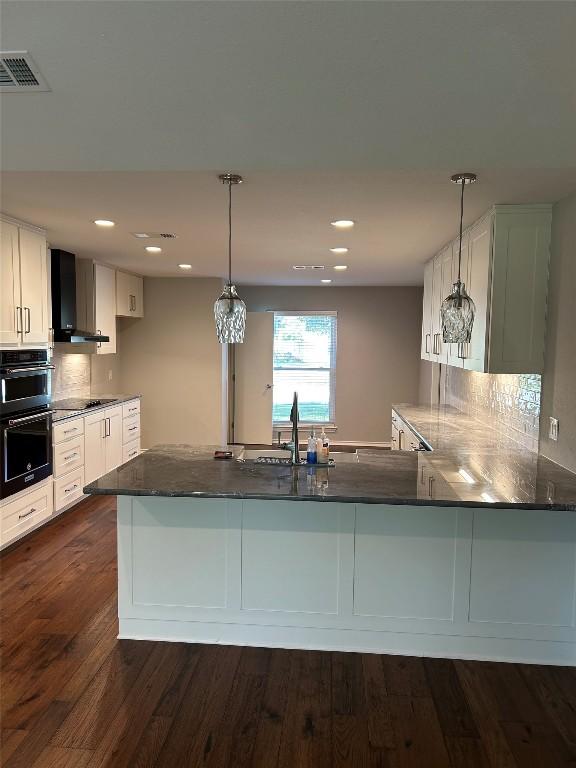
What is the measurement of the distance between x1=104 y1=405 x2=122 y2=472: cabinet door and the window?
2948 millimetres

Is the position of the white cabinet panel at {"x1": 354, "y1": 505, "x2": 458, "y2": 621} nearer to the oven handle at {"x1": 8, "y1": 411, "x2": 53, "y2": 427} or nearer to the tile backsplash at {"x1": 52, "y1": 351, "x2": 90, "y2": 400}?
the oven handle at {"x1": 8, "y1": 411, "x2": 53, "y2": 427}

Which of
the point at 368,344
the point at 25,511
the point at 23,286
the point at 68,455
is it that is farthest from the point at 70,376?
the point at 368,344

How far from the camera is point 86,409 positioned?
4.81 metres

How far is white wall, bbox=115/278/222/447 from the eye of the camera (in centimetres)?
676

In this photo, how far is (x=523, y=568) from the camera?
8.53 feet

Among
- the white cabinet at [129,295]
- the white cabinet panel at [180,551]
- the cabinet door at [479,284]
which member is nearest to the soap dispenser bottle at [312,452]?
the white cabinet panel at [180,551]

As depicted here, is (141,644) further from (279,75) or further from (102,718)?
(279,75)

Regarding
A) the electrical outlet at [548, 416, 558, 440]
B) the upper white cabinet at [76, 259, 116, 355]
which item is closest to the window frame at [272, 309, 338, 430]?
the upper white cabinet at [76, 259, 116, 355]

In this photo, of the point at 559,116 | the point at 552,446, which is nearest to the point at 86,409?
the point at 552,446

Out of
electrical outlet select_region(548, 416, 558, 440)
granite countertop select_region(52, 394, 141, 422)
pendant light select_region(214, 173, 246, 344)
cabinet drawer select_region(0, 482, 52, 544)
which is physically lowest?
cabinet drawer select_region(0, 482, 52, 544)

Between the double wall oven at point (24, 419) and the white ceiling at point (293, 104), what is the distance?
A: 3.95ft

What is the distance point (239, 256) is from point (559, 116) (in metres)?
3.18

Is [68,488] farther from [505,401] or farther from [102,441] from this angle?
[505,401]

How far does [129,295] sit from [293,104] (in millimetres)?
4564
